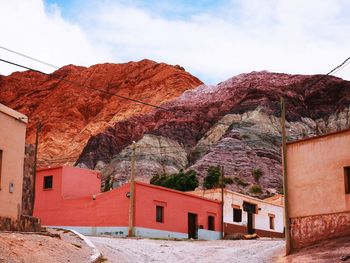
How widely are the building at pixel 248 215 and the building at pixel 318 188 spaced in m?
26.1

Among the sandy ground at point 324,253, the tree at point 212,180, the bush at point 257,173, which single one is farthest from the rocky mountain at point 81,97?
the sandy ground at point 324,253

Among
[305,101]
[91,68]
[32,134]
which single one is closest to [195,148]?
[305,101]

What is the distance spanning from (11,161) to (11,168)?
0.81ft

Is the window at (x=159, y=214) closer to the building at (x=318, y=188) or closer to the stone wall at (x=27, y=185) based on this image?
the stone wall at (x=27, y=185)

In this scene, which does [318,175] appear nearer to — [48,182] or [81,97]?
[48,182]

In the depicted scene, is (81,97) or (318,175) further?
(81,97)

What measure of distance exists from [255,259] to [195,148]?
8137 centimetres

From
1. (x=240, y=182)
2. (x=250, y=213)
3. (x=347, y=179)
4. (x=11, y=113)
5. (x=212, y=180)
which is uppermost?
(x=240, y=182)

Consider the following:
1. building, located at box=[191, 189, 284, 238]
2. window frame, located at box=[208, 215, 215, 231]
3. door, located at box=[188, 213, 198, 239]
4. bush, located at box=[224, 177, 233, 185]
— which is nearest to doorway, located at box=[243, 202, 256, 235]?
building, located at box=[191, 189, 284, 238]

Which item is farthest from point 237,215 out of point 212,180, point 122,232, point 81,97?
point 81,97

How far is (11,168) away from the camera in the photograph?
68.1 feet

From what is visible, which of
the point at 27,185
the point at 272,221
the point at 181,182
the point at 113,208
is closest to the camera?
the point at 27,185

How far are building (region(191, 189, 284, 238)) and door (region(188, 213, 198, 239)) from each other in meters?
4.36

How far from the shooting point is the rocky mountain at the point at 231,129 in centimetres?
9031
